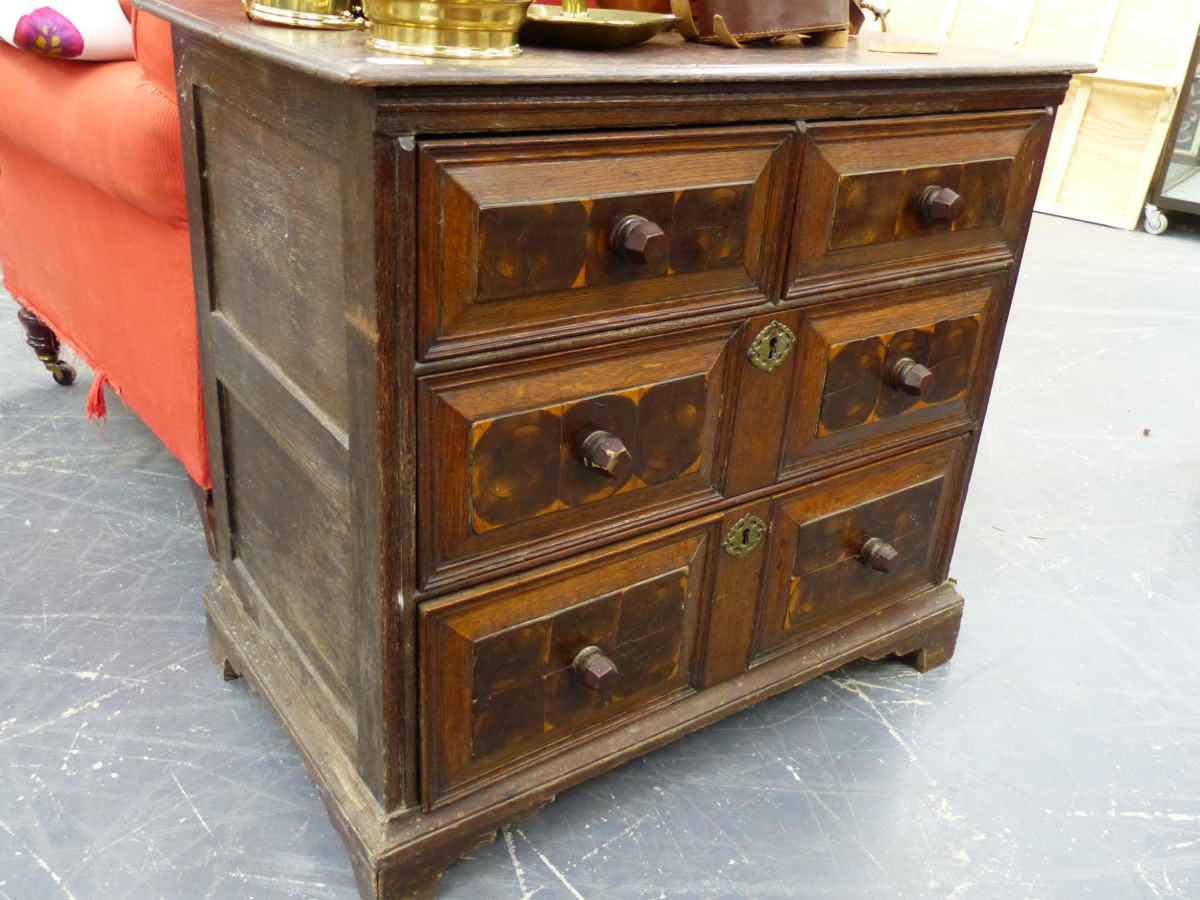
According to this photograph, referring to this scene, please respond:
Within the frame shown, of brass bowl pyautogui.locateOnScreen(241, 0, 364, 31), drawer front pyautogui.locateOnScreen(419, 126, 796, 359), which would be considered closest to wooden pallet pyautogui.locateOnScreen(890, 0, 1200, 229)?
drawer front pyautogui.locateOnScreen(419, 126, 796, 359)

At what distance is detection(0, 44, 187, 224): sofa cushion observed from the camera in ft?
3.91

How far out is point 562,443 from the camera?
3.09 feet

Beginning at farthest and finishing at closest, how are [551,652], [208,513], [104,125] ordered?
1. [208,513]
2. [104,125]
3. [551,652]

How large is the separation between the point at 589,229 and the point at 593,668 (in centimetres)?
46

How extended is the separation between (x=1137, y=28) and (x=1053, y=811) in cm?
355

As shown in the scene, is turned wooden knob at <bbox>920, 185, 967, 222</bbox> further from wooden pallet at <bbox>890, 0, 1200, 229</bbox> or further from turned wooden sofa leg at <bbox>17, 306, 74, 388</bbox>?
wooden pallet at <bbox>890, 0, 1200, 229</bbox>

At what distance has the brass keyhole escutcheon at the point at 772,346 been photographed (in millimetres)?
1055

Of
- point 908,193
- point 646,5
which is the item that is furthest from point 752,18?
point 908,193

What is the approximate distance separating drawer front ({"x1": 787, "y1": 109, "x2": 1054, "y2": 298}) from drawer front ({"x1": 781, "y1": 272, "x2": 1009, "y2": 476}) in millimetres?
45

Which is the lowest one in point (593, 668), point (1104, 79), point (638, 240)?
point (593, 668)

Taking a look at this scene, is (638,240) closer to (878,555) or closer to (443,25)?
(443,25)

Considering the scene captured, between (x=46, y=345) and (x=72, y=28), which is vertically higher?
(x=72, y=28)

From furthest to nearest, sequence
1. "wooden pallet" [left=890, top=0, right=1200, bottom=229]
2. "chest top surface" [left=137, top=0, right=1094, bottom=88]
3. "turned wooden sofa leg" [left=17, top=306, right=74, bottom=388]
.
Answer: "wooden pallet" [left=890, top=0, right=1200, bottom=229]
"turned wooden sofa leg" [left=17, top=306, right=74, bottom=388]
"chest top surface" [left=137, top=0, right=1094, bottom=88]

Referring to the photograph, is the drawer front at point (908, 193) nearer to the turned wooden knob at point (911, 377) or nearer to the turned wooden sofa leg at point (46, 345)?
the turned wooden knob at point (911, 377)
